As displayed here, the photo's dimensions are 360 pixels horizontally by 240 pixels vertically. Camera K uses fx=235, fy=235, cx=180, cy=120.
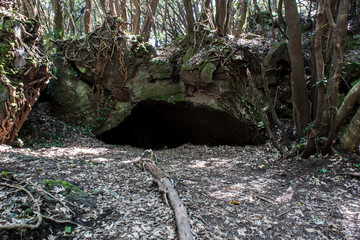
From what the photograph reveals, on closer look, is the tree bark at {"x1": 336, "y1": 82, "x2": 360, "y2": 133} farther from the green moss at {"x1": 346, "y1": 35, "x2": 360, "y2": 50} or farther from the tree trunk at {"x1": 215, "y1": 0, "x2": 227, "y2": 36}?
the green moss at {"x1": 346, "y1": 35, "x2": 360, "y2": 50}

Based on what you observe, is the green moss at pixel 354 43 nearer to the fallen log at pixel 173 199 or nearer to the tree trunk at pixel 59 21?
the fallen log at pixel 173 199

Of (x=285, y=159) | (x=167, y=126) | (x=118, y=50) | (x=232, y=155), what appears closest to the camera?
(x=285, y=159)

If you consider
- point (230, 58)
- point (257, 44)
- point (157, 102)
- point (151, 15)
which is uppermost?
point (151, 15)

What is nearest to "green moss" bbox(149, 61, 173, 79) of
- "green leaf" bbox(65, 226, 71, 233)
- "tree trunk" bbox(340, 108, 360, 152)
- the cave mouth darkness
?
the cave mouth darkness

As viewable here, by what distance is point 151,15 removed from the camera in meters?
10.0

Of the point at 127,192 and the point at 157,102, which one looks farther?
the point at 157,102

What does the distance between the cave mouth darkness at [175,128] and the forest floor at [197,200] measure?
3.12m

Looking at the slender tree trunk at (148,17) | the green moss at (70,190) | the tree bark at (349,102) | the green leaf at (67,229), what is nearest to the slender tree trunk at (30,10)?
the slender tree trunk at (148,17)

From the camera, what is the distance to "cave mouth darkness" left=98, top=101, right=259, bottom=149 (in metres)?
8.34

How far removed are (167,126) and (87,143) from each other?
4409mm

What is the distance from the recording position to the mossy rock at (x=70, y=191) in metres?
2.84

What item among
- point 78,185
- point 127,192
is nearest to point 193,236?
point 127,192

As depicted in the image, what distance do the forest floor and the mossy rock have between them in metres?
0.02

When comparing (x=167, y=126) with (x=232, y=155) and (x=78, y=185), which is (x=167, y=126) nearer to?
(x=232, y=155)
